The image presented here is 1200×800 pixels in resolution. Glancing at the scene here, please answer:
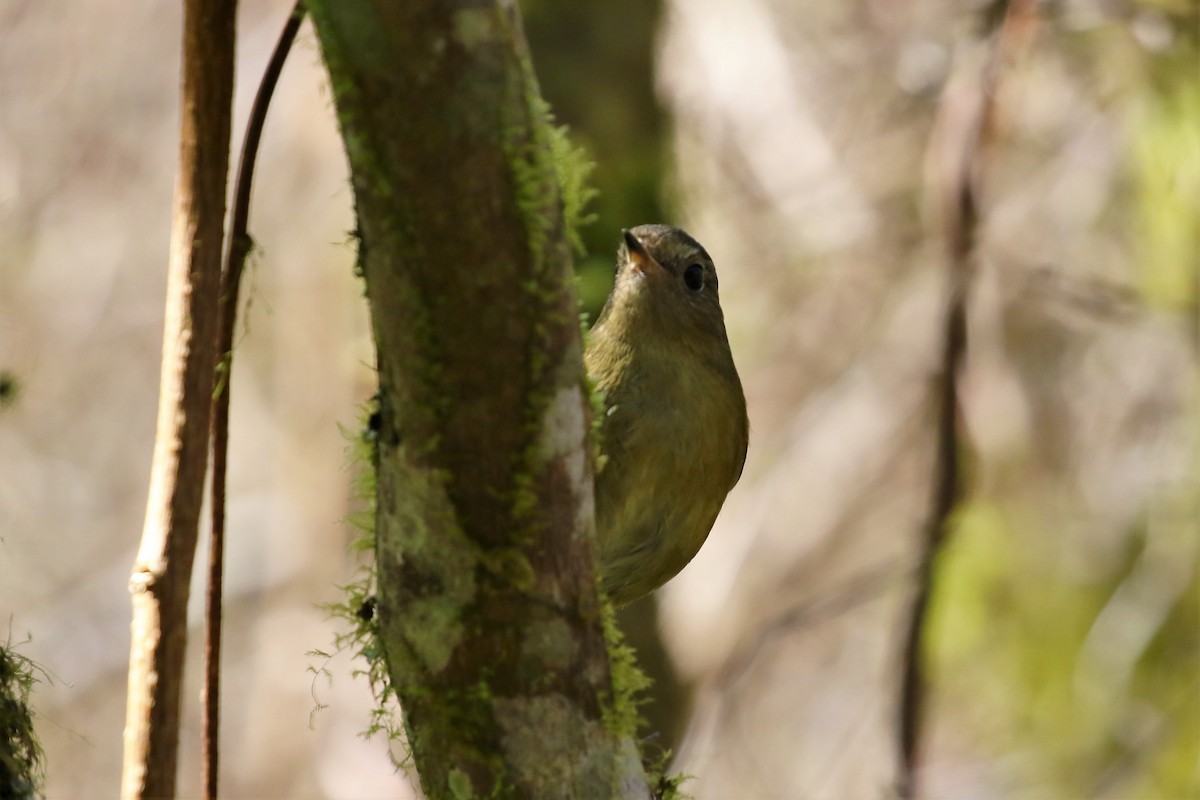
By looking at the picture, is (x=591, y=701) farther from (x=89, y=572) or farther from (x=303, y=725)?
(x=89, y=572)

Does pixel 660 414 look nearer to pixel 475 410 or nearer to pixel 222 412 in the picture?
pixel 222 412

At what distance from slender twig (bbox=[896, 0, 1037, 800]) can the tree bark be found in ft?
10.6

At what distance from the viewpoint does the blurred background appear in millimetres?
6316

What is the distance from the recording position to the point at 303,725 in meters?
7.21

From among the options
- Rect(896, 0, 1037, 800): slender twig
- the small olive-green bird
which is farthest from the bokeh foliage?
the small olive-green bird

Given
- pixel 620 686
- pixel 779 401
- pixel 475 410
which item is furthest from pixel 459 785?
pixel 779 401

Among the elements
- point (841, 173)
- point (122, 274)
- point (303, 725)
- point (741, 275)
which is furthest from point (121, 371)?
point (841, 173)

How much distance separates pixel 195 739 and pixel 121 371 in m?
2.19

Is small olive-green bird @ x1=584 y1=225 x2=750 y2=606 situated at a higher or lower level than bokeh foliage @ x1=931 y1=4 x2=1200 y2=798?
lower

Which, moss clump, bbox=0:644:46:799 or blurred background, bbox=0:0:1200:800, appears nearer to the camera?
moss clump, bbox=0:644:46:799

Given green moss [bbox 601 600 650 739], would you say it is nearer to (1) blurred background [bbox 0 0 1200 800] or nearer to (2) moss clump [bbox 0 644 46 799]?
(2) moss clump [bbox 0 644 46 799]

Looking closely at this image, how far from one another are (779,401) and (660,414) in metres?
5.17

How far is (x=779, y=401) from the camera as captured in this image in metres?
7.99

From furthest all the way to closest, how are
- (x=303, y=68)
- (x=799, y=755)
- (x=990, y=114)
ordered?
1. (x=799, y=755)
2. (x=303, y=68)
3. (x=990, y=114)
